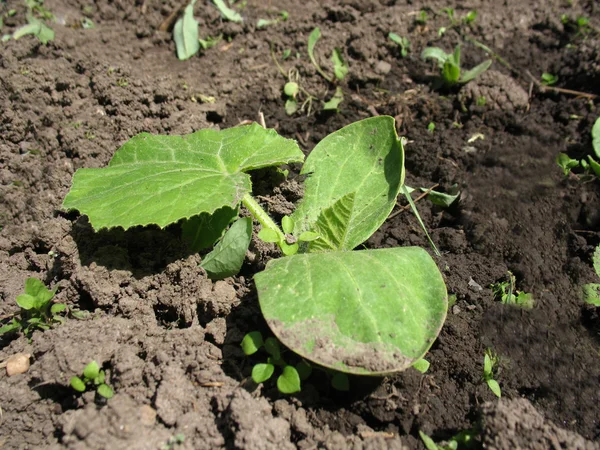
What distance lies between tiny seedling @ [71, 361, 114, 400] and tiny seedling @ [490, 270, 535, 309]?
62.0 inches

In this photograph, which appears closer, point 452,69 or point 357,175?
point 357,175

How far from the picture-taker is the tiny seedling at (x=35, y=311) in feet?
6.67

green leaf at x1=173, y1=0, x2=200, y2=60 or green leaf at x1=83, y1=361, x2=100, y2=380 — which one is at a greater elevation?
green leaf at x1=173, y1=0, x2=200, y2=60

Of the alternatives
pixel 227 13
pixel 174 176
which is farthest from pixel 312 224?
pixel 227 13

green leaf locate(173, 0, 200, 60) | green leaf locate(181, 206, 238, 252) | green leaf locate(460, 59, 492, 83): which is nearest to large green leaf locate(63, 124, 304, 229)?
green leaf locate(181, 206, 238, 252)

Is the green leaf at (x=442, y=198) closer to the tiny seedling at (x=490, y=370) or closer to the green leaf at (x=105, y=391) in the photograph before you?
the tiny seedling at (x=490, y=370)

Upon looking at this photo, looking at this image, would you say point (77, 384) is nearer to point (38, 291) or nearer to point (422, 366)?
point (38, 291)

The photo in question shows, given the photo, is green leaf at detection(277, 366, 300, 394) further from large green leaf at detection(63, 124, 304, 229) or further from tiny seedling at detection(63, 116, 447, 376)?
large green leaf at detection(63, 124, 304, 229)

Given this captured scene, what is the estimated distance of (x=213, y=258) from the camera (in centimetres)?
213

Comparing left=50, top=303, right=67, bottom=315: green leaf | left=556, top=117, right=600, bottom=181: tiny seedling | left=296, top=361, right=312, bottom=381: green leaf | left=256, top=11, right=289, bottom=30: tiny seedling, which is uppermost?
left=256, top=11, right=289, bottom=30: tiny seedling

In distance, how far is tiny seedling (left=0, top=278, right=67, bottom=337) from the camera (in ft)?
6.67

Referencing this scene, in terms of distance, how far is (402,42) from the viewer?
3514 mm

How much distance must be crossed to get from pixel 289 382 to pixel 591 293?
1.35 m

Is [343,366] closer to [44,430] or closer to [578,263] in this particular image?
[44,430]
